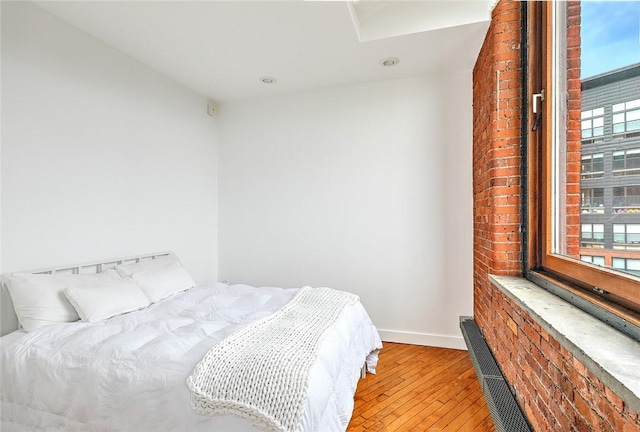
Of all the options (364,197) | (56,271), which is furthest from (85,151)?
(364,197)

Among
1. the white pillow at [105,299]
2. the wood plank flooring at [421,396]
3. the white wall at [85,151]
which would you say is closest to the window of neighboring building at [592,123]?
the wood plank flooring at [421,396]

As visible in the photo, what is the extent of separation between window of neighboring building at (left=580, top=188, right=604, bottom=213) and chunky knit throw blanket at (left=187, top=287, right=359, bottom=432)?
143 centimetres

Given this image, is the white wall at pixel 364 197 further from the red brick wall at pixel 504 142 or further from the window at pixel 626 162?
the window at pixel 626 162

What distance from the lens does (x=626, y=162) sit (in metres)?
1.21

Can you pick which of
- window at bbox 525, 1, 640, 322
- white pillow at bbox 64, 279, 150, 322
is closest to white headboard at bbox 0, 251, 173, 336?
white pillow at bbox 64, 279, 150, 322

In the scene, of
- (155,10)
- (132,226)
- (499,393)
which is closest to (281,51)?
(155,10)

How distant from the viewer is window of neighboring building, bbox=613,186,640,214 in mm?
1149

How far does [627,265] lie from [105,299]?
9.04 feet

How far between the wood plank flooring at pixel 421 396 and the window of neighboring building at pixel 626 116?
5.78ft

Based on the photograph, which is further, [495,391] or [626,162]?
[495,391]

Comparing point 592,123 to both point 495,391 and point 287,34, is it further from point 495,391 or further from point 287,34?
point 287,34

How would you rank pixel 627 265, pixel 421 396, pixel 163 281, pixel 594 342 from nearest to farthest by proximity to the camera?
pixel 594 342
pixel 627 265
pixel 421 396
pixel 163 281

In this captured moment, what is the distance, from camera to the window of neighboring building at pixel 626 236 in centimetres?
113

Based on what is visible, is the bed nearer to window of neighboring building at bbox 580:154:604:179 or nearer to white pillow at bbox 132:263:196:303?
white pillow at bbox 132:263:196:303
